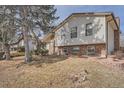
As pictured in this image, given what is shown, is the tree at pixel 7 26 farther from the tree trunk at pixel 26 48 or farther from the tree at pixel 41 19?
the tree at pixel 41 19

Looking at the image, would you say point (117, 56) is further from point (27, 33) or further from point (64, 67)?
point (27, 33)

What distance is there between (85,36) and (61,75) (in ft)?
13.4

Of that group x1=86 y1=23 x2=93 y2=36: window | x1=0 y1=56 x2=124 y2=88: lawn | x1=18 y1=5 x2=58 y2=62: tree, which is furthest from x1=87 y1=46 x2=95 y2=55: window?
x1=18 y1=5 x2=58 y2=62: tree

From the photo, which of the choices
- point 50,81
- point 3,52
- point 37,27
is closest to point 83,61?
point 50,81

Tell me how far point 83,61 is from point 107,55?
6.21 feet

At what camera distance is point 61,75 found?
330 inches

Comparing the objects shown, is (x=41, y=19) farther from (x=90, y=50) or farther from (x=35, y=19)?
(x=90, y=50)

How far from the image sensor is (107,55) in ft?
35.4

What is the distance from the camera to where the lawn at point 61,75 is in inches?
314

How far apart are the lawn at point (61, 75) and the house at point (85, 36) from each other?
84.0 inches

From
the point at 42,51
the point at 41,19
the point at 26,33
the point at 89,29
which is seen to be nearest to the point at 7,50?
the point at 26,33

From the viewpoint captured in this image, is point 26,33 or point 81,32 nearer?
point 26,33

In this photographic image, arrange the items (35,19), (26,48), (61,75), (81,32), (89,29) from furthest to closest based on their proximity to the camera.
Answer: (81,32) → (89,29) → (35,19) → (26,48) → (61,75)

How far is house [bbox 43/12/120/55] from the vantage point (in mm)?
11375
